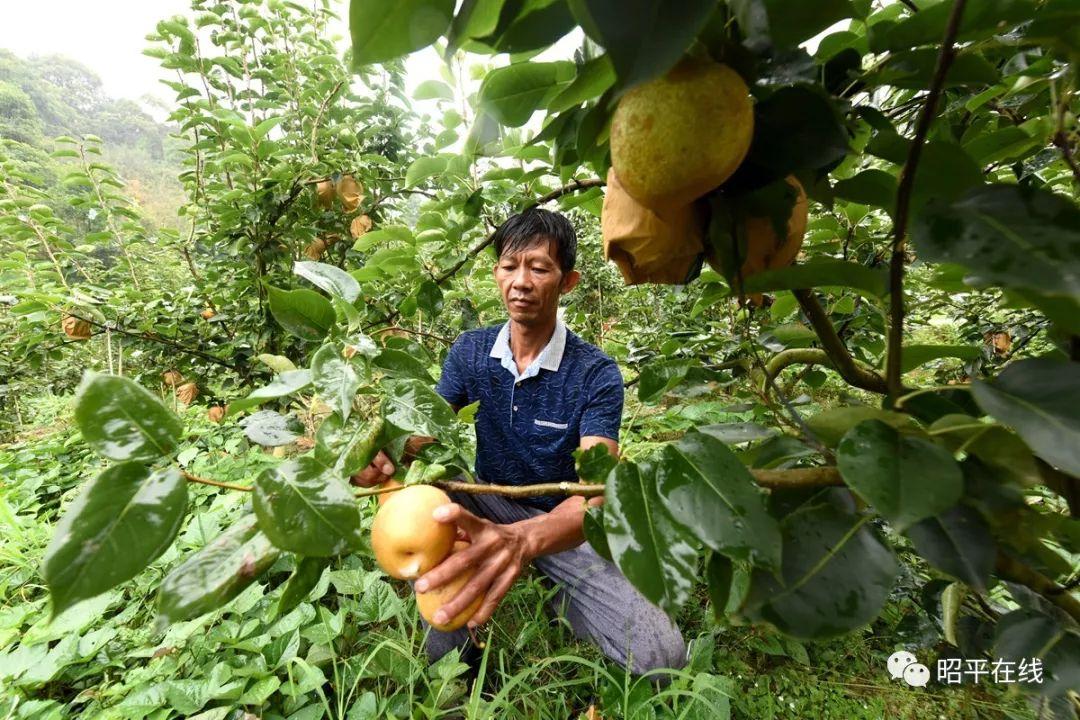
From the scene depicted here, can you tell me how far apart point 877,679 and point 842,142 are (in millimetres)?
1571

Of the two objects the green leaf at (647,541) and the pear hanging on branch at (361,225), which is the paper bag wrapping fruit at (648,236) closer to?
the green leaf at (647,541)

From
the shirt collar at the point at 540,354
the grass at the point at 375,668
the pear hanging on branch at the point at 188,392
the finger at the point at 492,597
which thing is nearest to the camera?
the finger at the point at 492,597

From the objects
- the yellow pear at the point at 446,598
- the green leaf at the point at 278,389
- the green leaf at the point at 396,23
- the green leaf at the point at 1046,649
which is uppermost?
the green leaf at the point at 396,23

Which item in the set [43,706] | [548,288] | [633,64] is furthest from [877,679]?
[43,706]

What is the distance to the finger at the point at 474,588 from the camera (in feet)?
1.89

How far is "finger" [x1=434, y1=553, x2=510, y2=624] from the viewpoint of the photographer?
0.58m

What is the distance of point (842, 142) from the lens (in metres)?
0.29

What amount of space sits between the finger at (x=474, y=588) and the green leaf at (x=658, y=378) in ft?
0.95

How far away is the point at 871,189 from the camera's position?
1.23 ft

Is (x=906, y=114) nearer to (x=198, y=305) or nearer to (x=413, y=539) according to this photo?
(x=413, y=539)

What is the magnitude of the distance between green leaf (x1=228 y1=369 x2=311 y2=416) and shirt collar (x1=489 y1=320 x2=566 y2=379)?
1053 millimetres

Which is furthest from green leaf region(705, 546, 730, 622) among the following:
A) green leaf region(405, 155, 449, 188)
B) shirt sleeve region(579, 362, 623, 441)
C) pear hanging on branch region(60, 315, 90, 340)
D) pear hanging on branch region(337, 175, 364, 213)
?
pear hanging on branch region(60, 315, 90, 340)

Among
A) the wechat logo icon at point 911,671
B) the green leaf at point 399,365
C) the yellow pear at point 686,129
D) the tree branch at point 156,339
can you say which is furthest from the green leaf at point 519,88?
the tree branch at point 156,339

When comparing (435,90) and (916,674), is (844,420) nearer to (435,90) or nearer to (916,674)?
(916,674)
